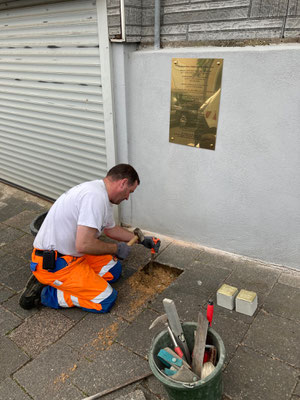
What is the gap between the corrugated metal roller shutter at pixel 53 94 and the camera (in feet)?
14.8

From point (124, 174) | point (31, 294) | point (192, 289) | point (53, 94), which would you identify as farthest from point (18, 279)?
point (53, 94)

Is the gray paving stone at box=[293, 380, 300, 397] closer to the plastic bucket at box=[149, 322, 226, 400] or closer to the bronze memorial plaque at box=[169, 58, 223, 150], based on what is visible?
the plastic bucket at box=[149, 322, 226, 400]

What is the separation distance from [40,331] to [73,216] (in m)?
1.19

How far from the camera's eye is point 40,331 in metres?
3.39

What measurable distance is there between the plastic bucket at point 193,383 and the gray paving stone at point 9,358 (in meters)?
1.39

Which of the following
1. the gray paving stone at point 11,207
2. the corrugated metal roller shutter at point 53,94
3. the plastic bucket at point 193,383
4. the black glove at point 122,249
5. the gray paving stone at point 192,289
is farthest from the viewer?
the gray paving stone at point 11,207

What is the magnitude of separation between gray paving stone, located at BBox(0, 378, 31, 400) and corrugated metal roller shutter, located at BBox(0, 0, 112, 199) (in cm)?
304

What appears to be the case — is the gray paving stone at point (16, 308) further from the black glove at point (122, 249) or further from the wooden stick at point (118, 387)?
the wooden stick at point (118, 387)

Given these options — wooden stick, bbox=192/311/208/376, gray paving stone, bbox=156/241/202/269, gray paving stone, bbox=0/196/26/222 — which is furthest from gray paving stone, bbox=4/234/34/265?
wooden stick, bbox=192/311/208/376

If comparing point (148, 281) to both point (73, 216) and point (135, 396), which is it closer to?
point (73, 216)

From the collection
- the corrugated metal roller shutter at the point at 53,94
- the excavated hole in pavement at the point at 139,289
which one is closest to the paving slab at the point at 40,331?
the excavated hole in pavement at the point at 139,289

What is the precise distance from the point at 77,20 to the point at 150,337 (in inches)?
153

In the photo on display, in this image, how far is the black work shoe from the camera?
3572 millimetres

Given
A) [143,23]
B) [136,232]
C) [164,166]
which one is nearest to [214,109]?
[164,166]
